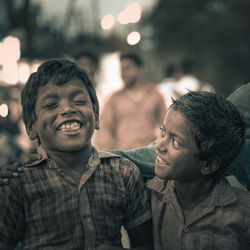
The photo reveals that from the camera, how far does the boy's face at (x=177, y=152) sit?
1.93 m

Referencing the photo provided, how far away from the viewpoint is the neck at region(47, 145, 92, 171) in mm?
1985

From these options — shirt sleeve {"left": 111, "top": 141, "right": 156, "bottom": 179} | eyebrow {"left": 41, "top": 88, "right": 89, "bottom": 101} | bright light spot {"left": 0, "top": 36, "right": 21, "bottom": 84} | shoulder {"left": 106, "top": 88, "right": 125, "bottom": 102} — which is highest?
bright light spot {"left": 0, "top": 36, "right": 21, "bottom": 84}

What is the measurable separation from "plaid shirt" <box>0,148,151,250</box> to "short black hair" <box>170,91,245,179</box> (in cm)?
43

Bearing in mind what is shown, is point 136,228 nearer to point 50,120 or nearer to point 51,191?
point 51,191

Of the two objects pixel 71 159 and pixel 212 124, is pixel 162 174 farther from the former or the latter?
pixel 71 159

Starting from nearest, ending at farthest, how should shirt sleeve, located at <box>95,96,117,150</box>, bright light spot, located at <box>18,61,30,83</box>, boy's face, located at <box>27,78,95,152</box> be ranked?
boy's face, located at <box>27,78,95,152</box>, shirt sleeve, located at <box>95,96,117,150</box>, bright light spot, located at <box>18,61,30,83</box>

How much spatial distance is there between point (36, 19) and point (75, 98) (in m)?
16.4

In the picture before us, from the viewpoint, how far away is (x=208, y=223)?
6.40ft

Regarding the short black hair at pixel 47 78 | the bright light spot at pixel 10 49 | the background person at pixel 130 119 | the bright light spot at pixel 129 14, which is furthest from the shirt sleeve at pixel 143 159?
the bright light spot at pixel 129 14

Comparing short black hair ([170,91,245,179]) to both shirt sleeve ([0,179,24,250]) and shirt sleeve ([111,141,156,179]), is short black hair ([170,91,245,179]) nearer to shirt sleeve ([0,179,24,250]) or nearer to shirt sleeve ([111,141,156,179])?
shirt sleeve ([111,141,156,179])

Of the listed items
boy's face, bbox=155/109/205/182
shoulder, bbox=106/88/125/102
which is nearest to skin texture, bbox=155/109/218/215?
boy's face, bbox=155/109/205/182

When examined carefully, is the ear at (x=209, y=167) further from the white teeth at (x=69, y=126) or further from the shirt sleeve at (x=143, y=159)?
the white teeth at (x=69, y=126)

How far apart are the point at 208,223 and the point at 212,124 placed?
1.64ft

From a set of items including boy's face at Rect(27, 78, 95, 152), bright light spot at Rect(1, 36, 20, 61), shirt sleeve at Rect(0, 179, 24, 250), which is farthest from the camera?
bright light spot at Rect(1, 36, 20, 61)
